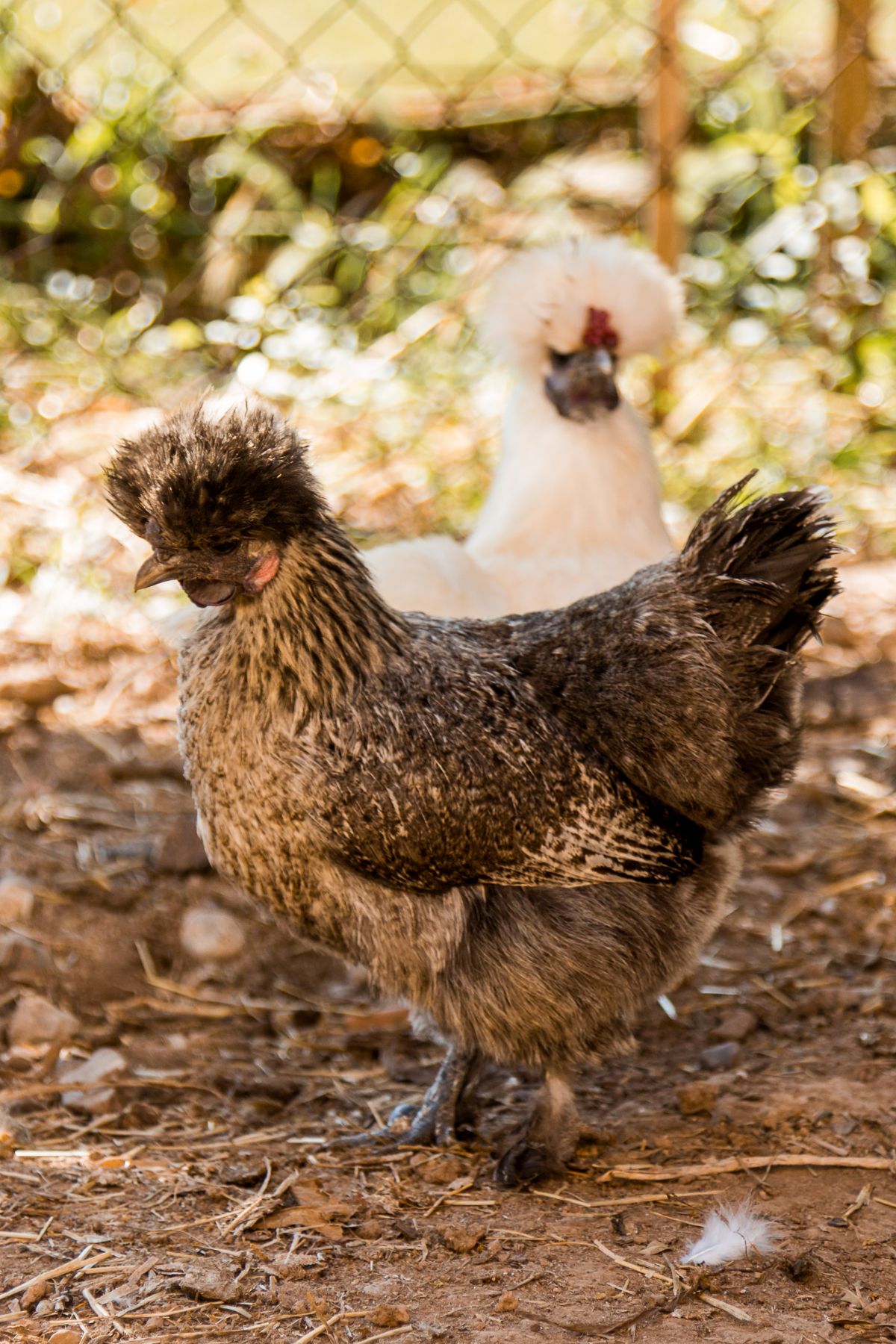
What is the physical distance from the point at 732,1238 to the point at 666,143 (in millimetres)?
5182

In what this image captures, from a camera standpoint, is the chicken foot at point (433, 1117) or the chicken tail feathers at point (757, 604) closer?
the chicken tail feathers at point (757, 604)

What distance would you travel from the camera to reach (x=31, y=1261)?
8.82 feet

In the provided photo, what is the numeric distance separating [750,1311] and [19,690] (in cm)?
350

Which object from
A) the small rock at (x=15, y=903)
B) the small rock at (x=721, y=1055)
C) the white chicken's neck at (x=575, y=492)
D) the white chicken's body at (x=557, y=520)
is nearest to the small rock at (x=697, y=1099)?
the small rock at (x=721, y=1055)

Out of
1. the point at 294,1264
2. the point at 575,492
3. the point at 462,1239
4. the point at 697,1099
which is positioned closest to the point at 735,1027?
the point at 697,1099

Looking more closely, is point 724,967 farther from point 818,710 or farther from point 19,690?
point 19,690

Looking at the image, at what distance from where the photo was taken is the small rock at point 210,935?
405 cm

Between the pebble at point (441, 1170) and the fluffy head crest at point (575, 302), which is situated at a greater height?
the fluffy head crest at point (575, 302)

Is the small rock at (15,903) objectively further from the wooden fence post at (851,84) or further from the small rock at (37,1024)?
the wooden fence post at (851,84)

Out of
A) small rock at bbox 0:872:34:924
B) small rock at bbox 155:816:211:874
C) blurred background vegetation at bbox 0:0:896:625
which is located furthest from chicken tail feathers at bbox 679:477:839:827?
blurred background vegetation at bbox 0:0:896:625

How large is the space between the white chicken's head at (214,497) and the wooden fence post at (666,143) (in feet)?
13.2

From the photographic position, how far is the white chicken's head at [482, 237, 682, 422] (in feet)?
13.4

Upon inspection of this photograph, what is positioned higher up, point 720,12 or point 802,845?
point 720,12

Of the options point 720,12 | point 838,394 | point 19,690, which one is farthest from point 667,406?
point 19,690
